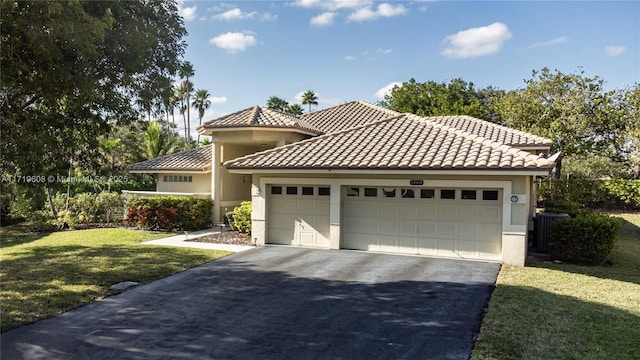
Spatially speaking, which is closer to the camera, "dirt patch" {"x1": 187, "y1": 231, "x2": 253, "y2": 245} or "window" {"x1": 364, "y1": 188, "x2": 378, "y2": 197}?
"window" {"x1": 364, "y1": 188, "x2": 378, "y2": 197}

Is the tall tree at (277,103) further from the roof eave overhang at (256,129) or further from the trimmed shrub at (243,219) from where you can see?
the trimmed shrub at (243,219)

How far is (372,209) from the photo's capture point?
46.2ft

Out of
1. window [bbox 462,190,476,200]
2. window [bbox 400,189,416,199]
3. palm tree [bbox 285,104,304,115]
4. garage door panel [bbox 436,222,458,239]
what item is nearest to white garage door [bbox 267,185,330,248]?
window [bbox 400,189,416,199]

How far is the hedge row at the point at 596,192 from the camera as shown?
2583cm

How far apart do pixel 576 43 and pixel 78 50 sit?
17.8 meters

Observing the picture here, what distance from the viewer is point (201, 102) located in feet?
226

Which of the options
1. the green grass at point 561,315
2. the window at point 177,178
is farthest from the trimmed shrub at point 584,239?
the window at point 177,178

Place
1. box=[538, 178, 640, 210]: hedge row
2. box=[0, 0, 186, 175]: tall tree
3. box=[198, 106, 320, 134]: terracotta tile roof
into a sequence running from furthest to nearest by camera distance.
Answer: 1. box=[538, 178, 640, 210]: hedge row
2. box=[198, 106, 320, 134]: terracotta tile roof
3. box=[0, 0, 186, 175]: tall tree

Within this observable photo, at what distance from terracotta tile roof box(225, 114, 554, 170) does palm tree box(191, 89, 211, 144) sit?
56287 millimetres

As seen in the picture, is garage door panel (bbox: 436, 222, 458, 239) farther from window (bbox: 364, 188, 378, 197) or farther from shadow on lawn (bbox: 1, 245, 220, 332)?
shadow on lawn (bbox: 1, 245, 220, 332)

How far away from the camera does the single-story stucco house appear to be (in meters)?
12.2

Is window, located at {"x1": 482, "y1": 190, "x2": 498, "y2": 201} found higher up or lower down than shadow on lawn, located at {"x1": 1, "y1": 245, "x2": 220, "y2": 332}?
higher up

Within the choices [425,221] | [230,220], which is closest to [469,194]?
[425,221]

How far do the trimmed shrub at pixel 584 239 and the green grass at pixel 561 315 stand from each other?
0.68 m
